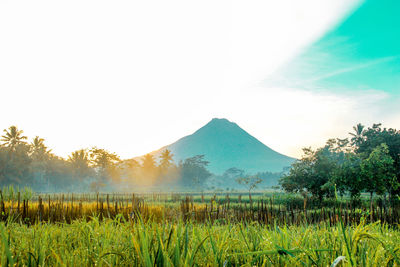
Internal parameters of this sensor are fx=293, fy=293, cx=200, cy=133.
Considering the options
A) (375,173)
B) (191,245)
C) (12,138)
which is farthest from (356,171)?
(12,138)

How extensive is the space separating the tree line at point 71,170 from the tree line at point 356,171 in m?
53.2

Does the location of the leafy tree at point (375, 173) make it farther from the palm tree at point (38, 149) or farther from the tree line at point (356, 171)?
the palm tree at point (38, 149)

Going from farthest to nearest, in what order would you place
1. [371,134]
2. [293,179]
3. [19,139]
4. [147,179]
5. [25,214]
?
1. [147,179]
2. [19,139]
3. [371,134]
4. [293,179]
5. [25,214]

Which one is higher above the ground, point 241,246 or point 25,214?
point 241,246

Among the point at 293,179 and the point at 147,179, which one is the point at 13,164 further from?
the point at 293,179

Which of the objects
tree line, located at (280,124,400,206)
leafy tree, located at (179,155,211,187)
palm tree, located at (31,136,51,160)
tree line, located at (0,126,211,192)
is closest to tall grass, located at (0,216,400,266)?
tree line, located at (280,124,400,206)

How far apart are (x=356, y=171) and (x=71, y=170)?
242 ft

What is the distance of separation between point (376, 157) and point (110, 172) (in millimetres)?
73120

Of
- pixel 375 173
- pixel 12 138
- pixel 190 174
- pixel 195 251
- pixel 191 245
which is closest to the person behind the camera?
pixel 195 251

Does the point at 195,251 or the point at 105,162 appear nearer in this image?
the point at 195,251

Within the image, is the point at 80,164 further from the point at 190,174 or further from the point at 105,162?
the point at 190,174

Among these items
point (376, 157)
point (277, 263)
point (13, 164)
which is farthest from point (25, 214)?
point (13, 164)

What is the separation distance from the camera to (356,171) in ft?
61.7

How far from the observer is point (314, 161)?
78.7ft
